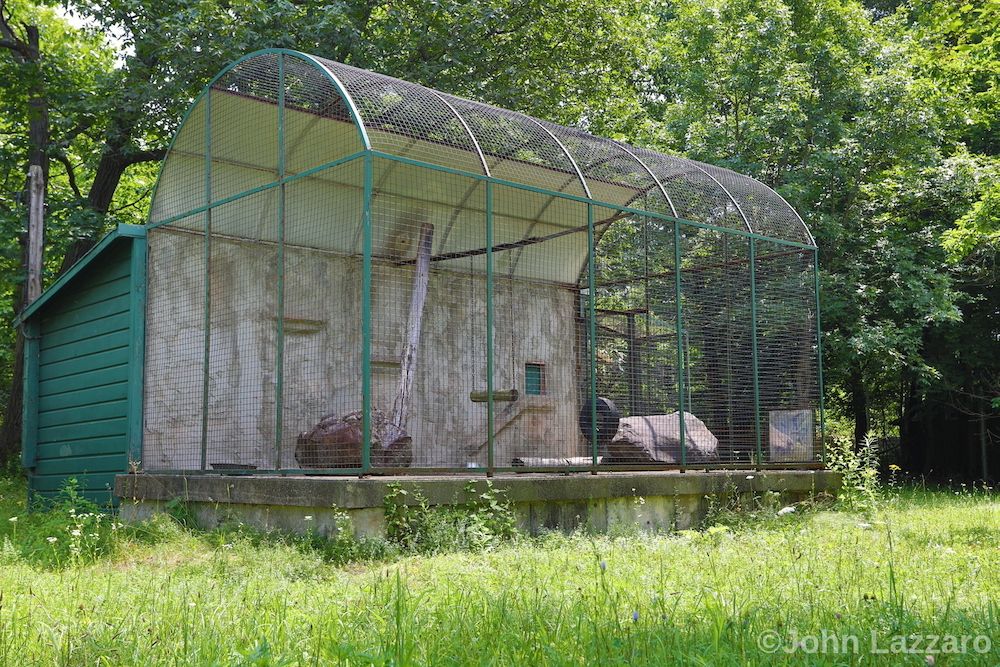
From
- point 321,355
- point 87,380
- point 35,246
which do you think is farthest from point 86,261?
point 321,355

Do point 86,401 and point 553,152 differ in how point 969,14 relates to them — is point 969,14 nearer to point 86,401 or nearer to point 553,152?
point 553,152

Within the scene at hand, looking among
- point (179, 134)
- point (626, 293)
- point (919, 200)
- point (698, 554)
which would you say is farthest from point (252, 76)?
point (919, 200)

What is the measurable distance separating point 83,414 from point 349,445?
14.0 ft

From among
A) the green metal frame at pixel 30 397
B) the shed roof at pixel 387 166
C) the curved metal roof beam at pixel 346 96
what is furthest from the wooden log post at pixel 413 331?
the green metal frame at pixel 30 397

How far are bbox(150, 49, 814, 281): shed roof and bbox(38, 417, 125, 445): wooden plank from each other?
90.6 inches

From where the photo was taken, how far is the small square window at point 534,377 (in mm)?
12461

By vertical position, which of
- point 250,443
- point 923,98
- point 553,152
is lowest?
point 250,443

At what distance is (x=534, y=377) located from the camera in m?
12.6

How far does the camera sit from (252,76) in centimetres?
995

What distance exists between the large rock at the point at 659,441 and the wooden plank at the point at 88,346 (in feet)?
18.0

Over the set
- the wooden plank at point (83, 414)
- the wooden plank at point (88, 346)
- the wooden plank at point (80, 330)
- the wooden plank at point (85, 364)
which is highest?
the wooden plank at point (80, 330)

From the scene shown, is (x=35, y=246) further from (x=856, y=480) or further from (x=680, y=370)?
(x=856, y=480)

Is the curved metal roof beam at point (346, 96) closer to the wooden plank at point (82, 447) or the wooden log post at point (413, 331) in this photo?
the wooden log post at point (413, 331)

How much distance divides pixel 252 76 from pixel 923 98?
502 inches
